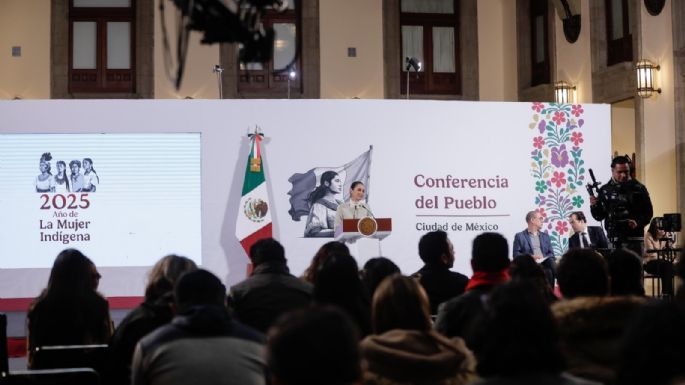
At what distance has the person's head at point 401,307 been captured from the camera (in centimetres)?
325

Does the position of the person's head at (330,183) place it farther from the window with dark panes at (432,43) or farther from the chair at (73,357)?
the window with dark panes at (432,43)

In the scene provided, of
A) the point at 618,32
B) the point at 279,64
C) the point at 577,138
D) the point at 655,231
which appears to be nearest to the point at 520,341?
the point at 577,138

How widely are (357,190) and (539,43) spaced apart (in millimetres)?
9211

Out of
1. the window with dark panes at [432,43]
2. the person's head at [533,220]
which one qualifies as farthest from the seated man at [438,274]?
the window with dark panes at [432,43]

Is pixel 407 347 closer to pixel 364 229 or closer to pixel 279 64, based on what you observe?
pixel 364 229

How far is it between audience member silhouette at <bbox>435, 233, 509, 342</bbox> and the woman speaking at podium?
5584 mm

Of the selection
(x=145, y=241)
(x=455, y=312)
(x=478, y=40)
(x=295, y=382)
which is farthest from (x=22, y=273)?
(x=478, y=40)

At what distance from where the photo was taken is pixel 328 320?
1855mm

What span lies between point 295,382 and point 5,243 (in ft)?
29.6

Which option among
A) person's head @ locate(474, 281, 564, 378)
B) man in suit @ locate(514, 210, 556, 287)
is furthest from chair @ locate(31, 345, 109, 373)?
man in suit @ locate(514, 210, 556, 287)

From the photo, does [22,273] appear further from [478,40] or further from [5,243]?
[478,40]

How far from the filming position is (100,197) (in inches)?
406

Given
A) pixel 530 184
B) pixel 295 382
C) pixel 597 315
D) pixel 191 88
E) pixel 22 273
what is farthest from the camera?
pixel 191 88

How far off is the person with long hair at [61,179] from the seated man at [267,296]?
561 centimetres
